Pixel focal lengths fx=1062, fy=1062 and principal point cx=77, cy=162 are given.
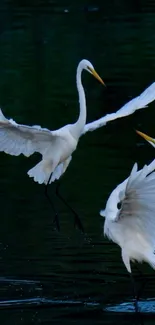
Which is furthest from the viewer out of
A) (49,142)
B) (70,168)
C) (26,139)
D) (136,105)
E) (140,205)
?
(70,168)

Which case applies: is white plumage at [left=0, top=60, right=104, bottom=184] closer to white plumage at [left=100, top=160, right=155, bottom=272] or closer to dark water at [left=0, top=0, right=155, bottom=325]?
dark water at [left=0, top=0, right=155, bottom=325]

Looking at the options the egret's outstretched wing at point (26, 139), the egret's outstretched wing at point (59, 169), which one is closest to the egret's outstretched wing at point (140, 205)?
the egret's outstretched wing at point (26, 139)

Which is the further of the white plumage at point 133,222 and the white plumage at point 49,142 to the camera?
the white plumage at point 49,142

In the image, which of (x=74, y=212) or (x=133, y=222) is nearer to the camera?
(x=133, y=222)

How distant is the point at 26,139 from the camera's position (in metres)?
8.95

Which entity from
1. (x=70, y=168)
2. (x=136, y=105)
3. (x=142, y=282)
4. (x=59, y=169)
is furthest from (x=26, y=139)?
(x=142, y=282)

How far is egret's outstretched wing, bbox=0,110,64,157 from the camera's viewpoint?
337 inches

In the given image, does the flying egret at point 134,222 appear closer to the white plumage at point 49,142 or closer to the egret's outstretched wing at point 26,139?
the egret's outstretched wing at point 26,139

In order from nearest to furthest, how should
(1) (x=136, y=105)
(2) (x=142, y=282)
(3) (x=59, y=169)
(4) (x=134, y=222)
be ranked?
(4) (x=134, y=222) < (2) (x=142, y=282) < (1) (x=136, y=105) < (3) (x=59, y=169)

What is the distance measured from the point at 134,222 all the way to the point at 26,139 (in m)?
2.29

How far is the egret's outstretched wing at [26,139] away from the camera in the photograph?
8.56 metres

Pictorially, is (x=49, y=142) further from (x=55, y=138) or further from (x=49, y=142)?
(x=55, y=138)

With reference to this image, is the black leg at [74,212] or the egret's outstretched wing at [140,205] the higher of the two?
the egret's outstretched wing at [140,205]

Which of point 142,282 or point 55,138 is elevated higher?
point 55,138
